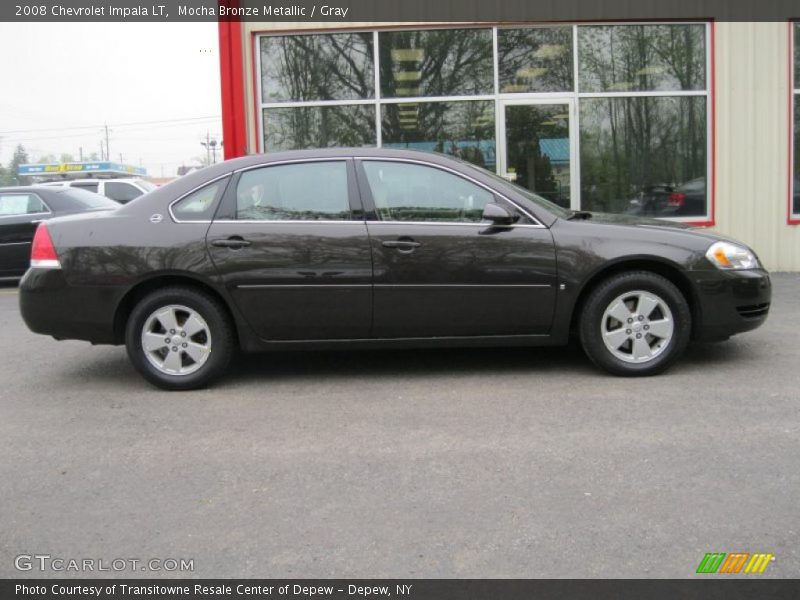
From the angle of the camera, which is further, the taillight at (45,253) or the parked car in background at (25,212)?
the parked car in background at (25,212)

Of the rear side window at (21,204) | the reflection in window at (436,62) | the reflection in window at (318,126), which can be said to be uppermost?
the reflection in window at (436,62)

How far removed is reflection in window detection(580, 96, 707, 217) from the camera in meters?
10.7

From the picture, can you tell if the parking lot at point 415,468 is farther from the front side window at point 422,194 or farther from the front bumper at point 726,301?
the front side window at point 422,194

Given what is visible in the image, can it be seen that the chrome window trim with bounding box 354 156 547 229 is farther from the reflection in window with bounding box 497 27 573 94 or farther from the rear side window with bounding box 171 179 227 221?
the reflection in window with bounding box 497 27 573 94

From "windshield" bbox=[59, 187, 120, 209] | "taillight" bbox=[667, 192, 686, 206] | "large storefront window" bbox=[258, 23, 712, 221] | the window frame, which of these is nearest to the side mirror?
"large storefront window" bbox=[258, 23, 712, 221]

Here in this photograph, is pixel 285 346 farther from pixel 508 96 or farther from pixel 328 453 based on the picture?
pixel 508 96

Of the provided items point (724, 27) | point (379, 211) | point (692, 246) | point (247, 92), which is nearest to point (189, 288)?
point (379, 211)

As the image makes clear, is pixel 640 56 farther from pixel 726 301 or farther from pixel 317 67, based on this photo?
pixel 726 301

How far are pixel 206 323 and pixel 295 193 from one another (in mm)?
1065

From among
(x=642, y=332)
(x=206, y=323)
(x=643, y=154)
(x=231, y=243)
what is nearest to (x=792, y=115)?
(x=643, y=154)

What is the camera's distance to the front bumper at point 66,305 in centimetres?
560

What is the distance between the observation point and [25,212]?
12.3 m

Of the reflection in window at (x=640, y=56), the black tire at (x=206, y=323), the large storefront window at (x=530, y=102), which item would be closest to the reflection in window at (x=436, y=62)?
the large storefront window at (x=530, y=102)

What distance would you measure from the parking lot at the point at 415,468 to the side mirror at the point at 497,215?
3.55 feet
